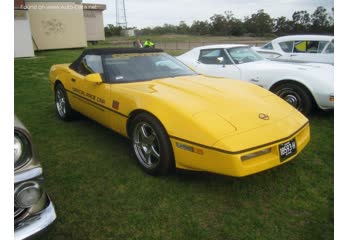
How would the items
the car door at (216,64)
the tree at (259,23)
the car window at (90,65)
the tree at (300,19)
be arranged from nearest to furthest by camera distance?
the car window at (90,65) < the car door at (216,64) < the tree at (300,19) < the tree at (259,23)

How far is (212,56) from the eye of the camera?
598 centimetres

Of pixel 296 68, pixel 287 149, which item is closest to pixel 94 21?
pixel 296 68

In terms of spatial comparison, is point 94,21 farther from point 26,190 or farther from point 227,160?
point 26,190

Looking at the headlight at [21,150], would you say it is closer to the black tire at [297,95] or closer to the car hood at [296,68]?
the black tire at [297,95]

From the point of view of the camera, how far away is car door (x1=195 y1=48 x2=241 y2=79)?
5531mm

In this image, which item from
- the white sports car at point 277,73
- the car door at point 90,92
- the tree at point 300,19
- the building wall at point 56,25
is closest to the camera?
the car door at point 90,92

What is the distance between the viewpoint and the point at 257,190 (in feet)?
8.85

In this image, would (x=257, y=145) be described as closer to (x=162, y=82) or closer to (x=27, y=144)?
(x=162, y=82)

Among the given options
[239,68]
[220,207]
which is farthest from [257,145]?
[239,68]

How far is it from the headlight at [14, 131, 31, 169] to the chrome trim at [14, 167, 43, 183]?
5cm

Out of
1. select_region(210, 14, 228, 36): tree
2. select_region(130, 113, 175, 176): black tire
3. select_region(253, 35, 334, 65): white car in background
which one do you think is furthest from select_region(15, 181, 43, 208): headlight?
select_region(210, 14, 228, 36): tree

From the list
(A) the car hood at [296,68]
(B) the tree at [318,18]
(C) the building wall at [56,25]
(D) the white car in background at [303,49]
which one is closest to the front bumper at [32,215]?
(A) the car hood at [296,68]

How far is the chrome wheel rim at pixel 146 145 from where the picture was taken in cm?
292

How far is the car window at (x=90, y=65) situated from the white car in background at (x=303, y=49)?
579cm
